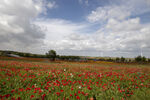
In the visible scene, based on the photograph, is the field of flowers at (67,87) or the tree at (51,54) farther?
the tree at (51,54)

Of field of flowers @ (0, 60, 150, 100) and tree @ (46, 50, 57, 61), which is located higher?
tree @ (46, 50, 57, 61)

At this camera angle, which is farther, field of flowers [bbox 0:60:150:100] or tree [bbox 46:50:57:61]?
tree [bbox 46:50:57:61]

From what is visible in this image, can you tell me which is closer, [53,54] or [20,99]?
[20,99]

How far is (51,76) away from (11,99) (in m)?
3.52

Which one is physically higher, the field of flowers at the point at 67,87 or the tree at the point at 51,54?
the tree at the point at 51,54

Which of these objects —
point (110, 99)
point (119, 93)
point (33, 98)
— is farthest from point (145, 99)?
point (33, 98)

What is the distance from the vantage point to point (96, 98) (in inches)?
144

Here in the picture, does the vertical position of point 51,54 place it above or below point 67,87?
above

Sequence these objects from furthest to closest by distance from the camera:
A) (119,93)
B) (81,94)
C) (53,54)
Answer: (53,54) → (119,93) → (81,94)

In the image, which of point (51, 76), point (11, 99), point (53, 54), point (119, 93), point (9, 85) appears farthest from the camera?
point (53, 54)

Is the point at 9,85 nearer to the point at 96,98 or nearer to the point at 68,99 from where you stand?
the point at 68,99

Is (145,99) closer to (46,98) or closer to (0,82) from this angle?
(46,98)

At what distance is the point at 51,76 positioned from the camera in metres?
6.68

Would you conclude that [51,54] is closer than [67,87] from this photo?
No
